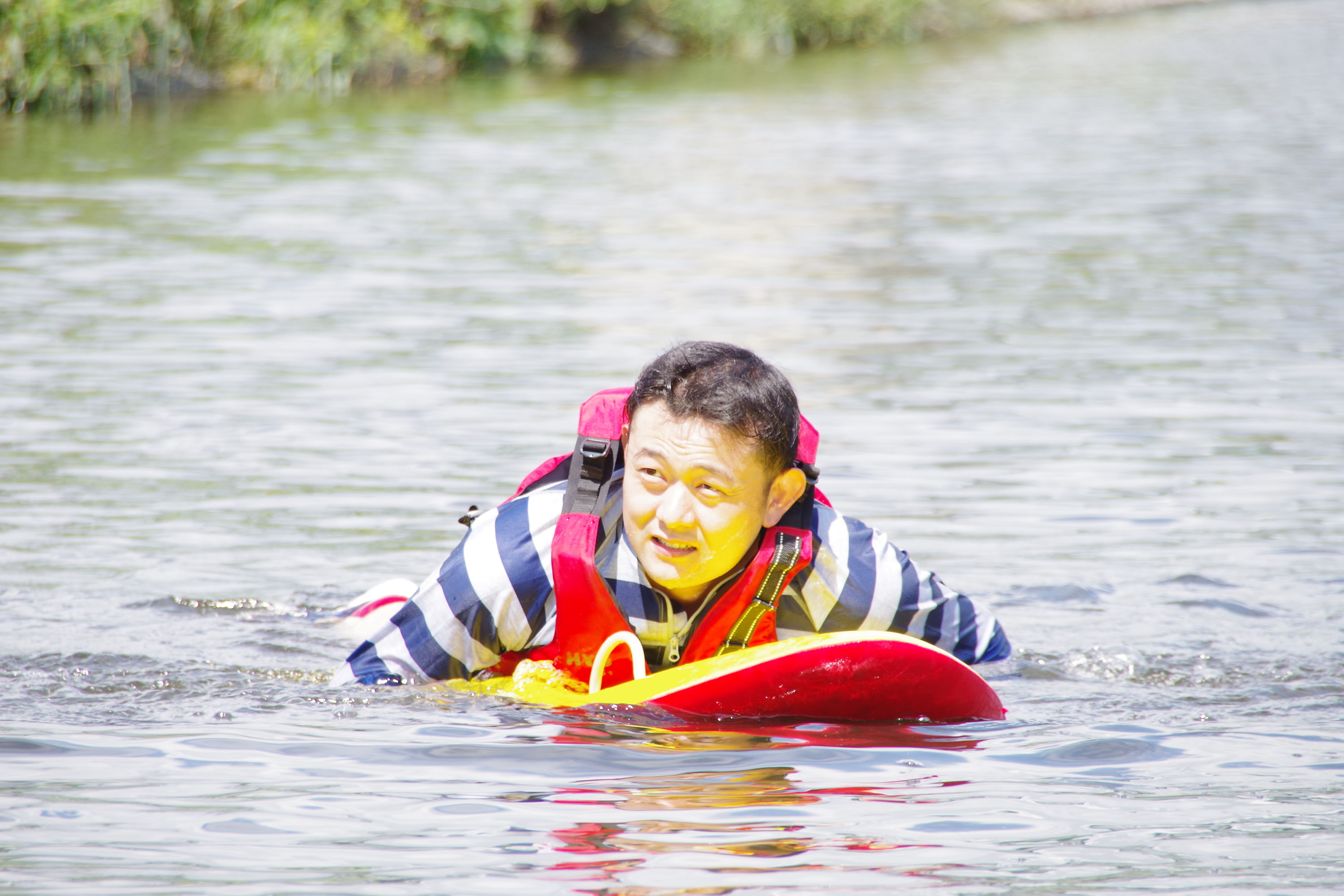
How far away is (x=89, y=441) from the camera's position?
23.6 ft

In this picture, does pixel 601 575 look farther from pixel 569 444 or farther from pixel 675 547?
pixel 569 444

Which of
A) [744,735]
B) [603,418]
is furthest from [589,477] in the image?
[744,735]

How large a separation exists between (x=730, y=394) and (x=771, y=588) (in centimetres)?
48

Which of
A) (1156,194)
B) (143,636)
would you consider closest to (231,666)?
(143,636)

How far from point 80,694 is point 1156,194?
1171cm

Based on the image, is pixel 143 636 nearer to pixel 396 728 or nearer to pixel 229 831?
pixel 396 728

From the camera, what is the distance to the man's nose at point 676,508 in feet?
13.1

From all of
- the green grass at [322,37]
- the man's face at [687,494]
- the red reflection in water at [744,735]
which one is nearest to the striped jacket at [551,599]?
the man's face at [687,494]

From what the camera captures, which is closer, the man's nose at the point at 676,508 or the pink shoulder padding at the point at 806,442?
the man's nose at the point at 676,508

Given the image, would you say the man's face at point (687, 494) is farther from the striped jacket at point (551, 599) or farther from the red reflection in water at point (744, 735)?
the red reflection in water at point (744, 735)

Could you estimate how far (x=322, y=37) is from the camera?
2302 centimetres

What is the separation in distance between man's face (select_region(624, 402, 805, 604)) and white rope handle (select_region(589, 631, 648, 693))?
0.53ft

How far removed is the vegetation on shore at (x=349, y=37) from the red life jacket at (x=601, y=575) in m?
15.5

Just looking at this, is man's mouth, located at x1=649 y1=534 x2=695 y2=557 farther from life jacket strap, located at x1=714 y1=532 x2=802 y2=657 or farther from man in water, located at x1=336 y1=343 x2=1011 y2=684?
life jacket strap, located at x1=714 y1=532 x2=802 y2=657
